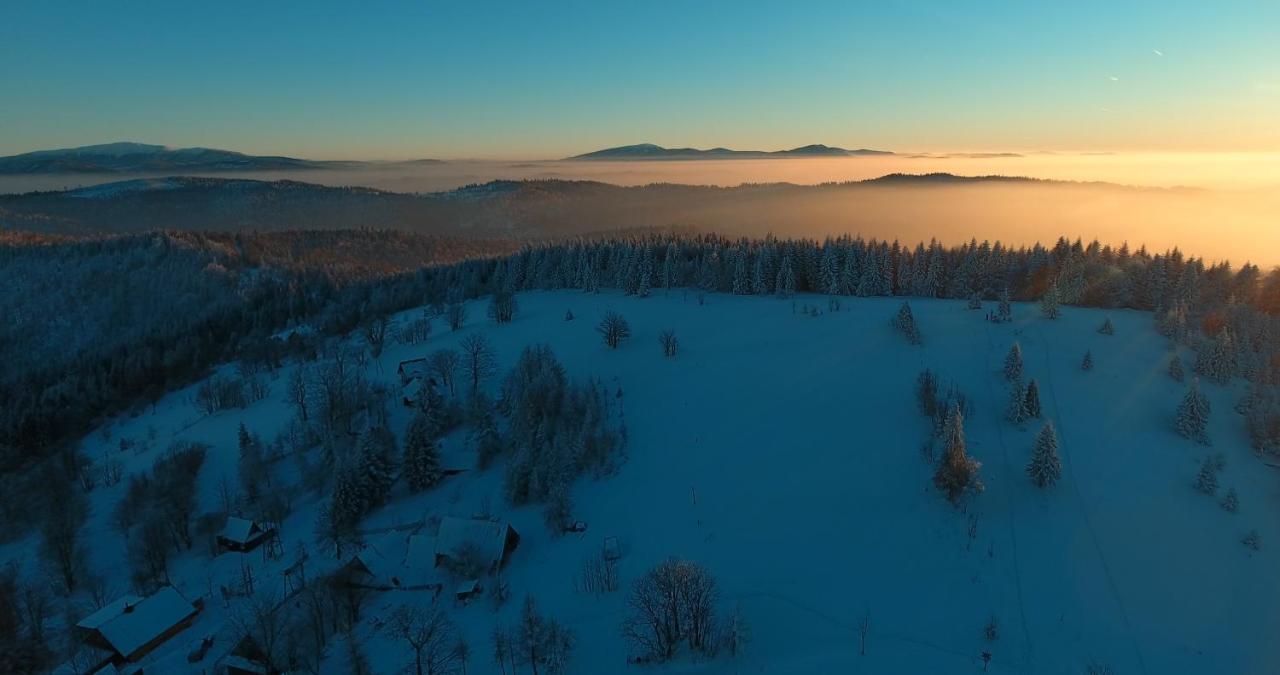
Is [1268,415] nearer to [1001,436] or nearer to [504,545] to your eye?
[1001,436]

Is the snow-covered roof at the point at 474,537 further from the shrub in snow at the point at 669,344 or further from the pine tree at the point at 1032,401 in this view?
the pine tree at the point at 1032,401

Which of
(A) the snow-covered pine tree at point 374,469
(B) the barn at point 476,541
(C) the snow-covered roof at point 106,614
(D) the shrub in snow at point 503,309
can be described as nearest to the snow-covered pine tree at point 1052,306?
(B) the barn at point 476,541

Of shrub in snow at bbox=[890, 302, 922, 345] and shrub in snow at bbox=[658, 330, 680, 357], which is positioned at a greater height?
shrub in snow at bbox=[890, 302, 922, 345]

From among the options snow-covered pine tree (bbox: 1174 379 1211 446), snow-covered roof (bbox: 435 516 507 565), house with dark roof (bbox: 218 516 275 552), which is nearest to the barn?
snow-covered roof (bbox: 435 516 507 565)

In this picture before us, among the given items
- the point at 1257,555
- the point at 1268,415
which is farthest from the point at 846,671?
the point at 1268,415

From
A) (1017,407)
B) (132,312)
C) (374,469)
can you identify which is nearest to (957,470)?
(1017,407)

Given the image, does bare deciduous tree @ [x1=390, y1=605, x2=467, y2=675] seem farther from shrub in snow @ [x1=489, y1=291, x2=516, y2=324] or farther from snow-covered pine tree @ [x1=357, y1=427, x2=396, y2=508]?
shrub in snow @ [x1=489, y1=291, x2=516, y2=324]
